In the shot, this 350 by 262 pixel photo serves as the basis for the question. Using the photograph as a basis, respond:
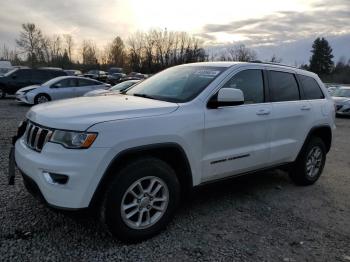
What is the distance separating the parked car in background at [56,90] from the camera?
50.4 ft

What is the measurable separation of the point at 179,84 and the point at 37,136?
5.70 feet

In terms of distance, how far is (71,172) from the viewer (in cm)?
305

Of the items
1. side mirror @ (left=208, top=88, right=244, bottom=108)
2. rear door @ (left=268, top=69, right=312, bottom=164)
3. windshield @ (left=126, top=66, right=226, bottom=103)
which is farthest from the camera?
rear door @ (left=268, top=69, right=312, bottom=164)

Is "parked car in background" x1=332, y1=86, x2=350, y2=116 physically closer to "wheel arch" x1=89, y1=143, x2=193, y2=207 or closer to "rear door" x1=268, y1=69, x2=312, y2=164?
"rear door" x1=268, y1=69, x2=312, y2=164

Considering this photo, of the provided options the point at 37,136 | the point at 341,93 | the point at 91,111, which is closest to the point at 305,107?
the point at 91,111

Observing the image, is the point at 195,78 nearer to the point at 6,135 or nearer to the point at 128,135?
the point at 128,135

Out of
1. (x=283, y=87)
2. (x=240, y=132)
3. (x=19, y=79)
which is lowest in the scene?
(x=19, y=79)

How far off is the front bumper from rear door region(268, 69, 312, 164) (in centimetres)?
A: 250

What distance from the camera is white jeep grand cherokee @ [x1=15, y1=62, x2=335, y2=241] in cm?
313

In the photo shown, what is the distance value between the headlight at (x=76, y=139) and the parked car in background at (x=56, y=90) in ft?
42.2

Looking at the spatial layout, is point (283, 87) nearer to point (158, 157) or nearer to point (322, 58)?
point (158, 157)

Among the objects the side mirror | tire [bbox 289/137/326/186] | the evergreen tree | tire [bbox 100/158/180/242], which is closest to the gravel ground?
tire [bbox 100/158/180/242]

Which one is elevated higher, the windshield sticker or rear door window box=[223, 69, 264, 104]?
the windshield sticker

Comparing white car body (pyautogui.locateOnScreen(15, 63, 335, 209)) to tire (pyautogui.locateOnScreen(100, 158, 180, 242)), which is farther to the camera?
tire (pyautogui.locateOnScreen(100, 158, 180, 242))
